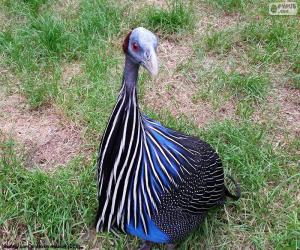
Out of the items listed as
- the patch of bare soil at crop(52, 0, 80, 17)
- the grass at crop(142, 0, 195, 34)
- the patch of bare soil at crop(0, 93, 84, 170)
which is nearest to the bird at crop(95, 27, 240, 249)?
the patch of bare soil at crop(0, 93, 84, 170)

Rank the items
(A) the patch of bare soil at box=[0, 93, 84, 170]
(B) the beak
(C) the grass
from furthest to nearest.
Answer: (C) the grass, (A) the patch of bare soil at box=[0, 93, 84, 170], (B) the beak

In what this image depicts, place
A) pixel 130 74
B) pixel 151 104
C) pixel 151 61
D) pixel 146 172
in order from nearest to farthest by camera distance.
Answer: pixel 151 61 → pixel 130 74 → pixel 146 172 → pixel 151 104

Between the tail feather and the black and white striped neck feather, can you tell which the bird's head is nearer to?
the black and white striped neck feather

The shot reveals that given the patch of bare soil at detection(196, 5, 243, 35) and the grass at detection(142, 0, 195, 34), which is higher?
the grass at detection(142, 0, 195, 34)

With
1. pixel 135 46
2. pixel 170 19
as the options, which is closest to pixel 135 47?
pixel 135 46

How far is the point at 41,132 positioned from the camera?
2639 millimetres

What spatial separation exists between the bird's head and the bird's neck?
0.15 feet

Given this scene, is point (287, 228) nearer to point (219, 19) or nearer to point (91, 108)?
→ point (91, 108)

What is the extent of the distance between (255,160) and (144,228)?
83 centimetres

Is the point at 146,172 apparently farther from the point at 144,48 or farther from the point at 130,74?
the point at 144,48

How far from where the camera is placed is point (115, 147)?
5.77ft

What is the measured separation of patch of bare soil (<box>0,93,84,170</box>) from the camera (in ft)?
8.27

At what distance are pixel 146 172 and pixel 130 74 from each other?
0.38 metres

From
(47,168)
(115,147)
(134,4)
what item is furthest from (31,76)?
(115,147)
